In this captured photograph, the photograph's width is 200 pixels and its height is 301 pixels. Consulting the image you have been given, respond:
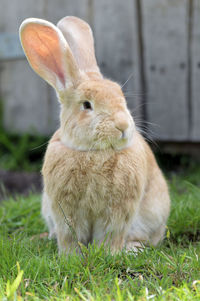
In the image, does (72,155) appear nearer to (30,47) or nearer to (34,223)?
(30,47)

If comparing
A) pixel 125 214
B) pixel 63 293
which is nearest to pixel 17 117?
pixel 125 214

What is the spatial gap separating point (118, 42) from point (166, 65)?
28.3 inches

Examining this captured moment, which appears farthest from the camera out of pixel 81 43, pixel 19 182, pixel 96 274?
pixel 19 182

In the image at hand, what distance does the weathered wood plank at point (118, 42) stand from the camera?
211 inches

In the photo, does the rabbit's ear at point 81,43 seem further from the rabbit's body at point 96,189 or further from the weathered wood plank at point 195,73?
the weathered wood plank at point 195,73

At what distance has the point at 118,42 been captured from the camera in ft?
18.0

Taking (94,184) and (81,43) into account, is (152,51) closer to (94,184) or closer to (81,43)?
(81,43)

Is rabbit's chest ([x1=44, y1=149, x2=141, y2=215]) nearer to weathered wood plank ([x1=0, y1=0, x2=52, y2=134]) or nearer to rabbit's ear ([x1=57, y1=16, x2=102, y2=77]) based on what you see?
rabbit's ear ([x1=57, y1=16, x2=102, y2=77])

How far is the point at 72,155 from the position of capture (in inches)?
106

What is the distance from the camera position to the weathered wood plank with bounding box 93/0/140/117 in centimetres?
536

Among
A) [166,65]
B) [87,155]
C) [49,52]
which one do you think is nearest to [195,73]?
[166,65]

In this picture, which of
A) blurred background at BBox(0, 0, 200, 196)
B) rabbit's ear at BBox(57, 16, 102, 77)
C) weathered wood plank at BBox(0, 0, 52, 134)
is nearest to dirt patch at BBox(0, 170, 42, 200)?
blurred background at BBox(0, 0, 200, 196)

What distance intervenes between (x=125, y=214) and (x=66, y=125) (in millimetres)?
686

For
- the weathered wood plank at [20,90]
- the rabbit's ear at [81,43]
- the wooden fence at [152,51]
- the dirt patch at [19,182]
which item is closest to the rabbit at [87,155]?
the rabbit's ear at [81,43]
